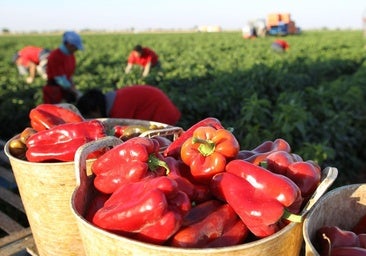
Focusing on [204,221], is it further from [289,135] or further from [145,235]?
[289,135]

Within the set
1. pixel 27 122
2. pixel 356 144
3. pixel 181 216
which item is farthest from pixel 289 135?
pixel 27 122

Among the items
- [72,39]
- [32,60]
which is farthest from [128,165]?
[32,60]

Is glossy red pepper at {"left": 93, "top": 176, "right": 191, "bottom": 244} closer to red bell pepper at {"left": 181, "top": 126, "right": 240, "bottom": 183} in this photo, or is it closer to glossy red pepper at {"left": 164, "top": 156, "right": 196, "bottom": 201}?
glossy red pepper at {"left": 164, "top": 156, "right": 196, "bottom": 201}

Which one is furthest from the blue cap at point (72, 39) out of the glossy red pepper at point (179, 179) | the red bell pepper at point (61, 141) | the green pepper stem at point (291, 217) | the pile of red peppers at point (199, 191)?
the green pepper stem at point (291, 217)

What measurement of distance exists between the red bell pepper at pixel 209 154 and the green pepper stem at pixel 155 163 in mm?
142

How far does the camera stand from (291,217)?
1567mm

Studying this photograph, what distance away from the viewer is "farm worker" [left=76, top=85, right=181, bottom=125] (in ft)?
14.4

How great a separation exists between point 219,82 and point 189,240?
844cm

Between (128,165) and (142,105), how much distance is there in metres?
3.20

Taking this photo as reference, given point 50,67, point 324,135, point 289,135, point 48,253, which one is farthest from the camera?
point 50,67

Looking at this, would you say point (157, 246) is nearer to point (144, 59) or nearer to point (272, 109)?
point (272, 109)

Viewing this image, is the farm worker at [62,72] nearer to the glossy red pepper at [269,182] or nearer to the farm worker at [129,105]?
the farm worker at [129,105]

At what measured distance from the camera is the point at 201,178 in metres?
1.85

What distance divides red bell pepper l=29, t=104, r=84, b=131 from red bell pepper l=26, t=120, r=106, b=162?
33cm
